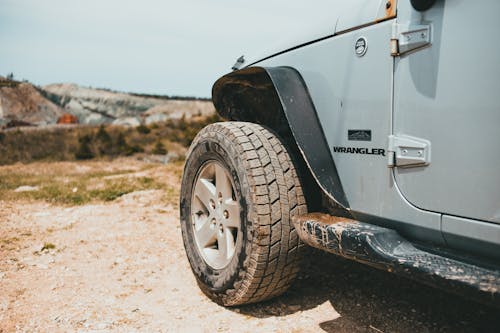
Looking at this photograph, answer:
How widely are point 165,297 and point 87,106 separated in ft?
183

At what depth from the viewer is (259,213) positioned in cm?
203

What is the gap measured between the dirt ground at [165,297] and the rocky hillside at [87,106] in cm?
2931

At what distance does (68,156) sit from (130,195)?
11646 mm

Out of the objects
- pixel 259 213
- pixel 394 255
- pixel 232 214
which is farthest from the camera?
pixel 232 214

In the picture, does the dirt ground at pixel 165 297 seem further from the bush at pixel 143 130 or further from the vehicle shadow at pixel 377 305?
the bush at pixel 143 130

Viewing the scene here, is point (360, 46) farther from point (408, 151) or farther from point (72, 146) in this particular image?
point (72, 146)

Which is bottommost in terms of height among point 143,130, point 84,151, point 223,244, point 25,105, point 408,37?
point 84,151

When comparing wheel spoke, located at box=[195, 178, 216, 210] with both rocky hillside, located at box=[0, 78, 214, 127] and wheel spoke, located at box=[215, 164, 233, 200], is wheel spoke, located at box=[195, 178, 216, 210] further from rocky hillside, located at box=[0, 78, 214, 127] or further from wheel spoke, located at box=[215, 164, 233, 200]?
rocky hillside, located at box=[0, 78, 214, 127]

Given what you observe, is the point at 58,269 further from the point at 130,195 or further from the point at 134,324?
the point at 130,195

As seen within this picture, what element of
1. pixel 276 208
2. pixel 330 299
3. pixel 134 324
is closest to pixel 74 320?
pixel 134 324

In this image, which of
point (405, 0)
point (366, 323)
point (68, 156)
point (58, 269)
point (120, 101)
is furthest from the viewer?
point (120, 101)

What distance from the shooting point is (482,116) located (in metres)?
1.43

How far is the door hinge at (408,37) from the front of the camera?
1.56m

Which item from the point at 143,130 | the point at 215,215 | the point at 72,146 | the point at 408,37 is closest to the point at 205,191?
the point at 215,215
